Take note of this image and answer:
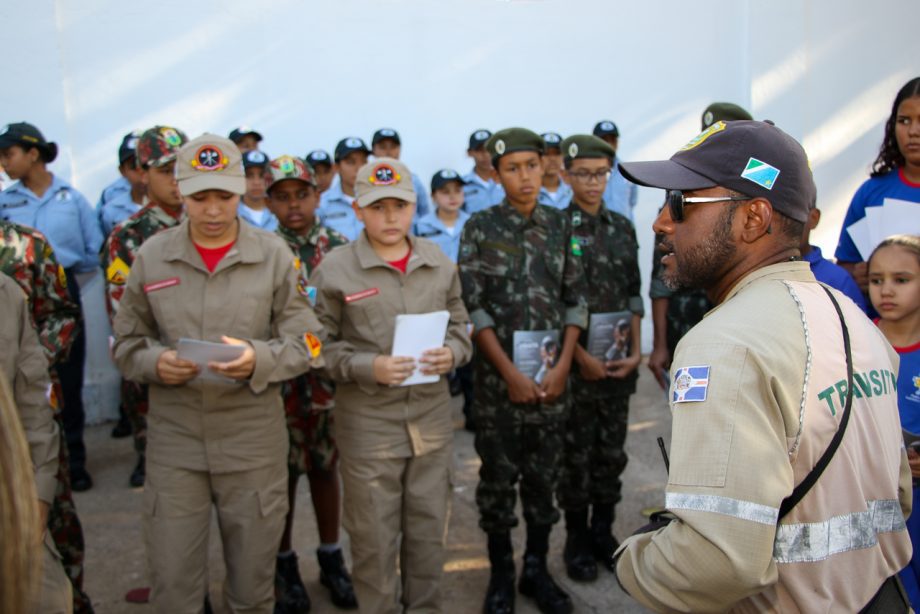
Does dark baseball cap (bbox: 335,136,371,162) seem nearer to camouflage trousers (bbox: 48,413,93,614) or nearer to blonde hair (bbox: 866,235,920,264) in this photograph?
camouflage trousers (bbox: 48,413,93,614)

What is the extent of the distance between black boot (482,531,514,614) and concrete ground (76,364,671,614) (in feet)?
0.41

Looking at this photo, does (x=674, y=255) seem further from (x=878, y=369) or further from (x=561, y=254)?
(x=561, y=254)

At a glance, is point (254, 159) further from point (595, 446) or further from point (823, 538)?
point (823, 538)

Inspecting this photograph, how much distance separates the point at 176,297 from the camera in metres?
2.85

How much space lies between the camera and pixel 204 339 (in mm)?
2844

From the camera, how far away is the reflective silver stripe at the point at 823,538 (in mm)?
1385

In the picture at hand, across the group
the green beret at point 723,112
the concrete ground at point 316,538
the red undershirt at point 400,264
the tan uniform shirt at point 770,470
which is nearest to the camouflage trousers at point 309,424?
the concrete ground at point 316,538

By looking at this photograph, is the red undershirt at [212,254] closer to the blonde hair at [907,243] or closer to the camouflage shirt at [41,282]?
the camouflage shirt at [41,282]

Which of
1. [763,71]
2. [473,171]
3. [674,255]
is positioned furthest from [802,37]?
[674,255]

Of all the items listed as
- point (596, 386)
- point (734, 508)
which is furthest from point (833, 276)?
point (734, 508)

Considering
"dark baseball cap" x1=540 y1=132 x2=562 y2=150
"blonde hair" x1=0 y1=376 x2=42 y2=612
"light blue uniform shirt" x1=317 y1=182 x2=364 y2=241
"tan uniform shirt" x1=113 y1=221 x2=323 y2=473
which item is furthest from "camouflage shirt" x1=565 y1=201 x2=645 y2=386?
"blonde hair" x1=0 y1=376 x2=42 y2=612

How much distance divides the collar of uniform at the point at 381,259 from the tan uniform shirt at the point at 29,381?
1290 mm

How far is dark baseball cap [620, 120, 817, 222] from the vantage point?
1533 millimetres

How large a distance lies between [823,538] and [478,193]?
588 centimetres
